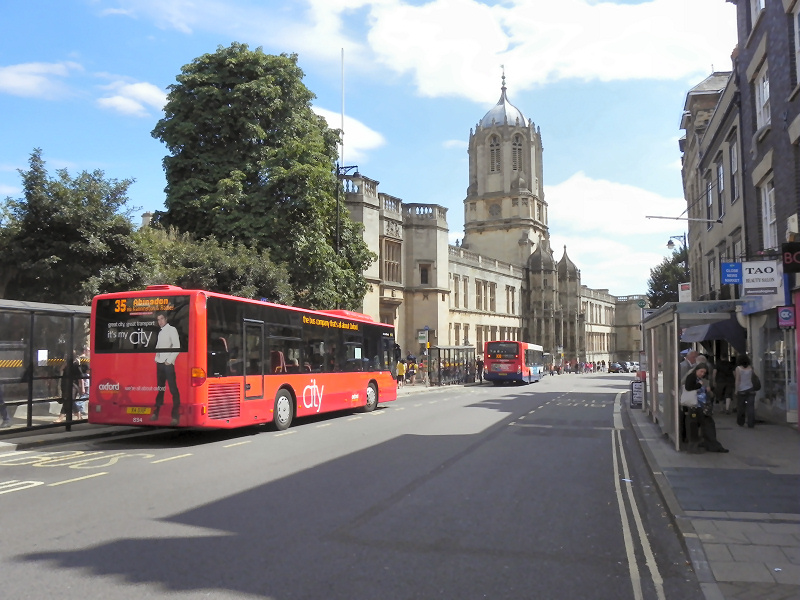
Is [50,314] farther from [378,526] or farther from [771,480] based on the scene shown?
[771,480]

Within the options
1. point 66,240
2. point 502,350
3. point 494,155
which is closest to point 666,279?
point 502,350

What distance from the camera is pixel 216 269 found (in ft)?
A: 75.8

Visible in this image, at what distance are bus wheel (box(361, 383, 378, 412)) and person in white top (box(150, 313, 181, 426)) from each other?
29.9 feet

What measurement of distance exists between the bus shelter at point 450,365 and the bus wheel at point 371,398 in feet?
64.5

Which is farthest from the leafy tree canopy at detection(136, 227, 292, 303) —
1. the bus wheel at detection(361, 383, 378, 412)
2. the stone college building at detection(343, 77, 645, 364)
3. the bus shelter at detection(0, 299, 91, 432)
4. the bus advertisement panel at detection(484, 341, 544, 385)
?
the bus advertisement panel at detection(484, 341, 544, 385)

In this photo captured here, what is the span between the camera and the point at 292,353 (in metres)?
16.7

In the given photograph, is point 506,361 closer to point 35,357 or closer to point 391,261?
point 391,261

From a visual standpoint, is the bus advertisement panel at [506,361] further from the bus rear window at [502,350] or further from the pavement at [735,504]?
the pavement at [735,504]

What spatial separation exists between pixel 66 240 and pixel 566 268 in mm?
76839

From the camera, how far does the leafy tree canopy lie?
74.6ft

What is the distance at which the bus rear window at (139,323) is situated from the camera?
524 inches

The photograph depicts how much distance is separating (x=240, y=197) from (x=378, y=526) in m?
22.3

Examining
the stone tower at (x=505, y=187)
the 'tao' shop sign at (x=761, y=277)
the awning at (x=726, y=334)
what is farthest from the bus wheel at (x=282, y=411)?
the stone tower at (x=505, y=187)

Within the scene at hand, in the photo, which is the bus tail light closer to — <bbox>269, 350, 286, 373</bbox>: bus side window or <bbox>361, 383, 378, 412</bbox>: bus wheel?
<bbox>269, 350, 286, 373</bbox>: bus side window
